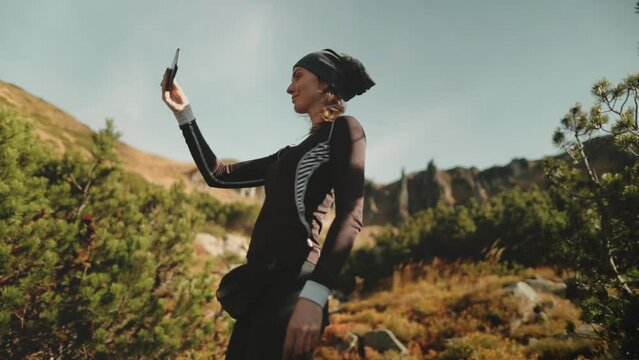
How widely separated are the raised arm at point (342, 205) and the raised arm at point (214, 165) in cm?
65

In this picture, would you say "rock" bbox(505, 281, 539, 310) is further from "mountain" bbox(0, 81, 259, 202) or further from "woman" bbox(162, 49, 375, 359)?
"mountain" bbox(0, 81, 259, 202)

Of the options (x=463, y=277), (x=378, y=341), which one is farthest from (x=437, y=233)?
(x=378, y=341)

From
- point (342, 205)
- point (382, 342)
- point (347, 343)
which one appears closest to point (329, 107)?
point (342, 205)

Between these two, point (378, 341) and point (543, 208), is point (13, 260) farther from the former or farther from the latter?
point (543, 208)

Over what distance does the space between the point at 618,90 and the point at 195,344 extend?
581 cm

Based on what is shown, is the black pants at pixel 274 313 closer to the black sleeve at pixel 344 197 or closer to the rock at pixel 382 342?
the black sleeve at pixel 344 197

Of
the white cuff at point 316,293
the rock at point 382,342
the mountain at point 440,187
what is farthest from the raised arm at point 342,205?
the mountain at point 440,187

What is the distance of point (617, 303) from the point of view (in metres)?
2.50

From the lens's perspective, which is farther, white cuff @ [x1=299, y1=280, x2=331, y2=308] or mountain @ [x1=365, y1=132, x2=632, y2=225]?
mountain @ [x1=365, y1=132, x2=632, y2=225]

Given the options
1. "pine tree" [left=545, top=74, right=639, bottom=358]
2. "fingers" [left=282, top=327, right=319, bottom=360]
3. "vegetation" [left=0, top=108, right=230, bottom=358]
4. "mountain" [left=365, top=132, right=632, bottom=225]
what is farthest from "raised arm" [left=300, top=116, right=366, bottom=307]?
"mountain" [left=365, top=132, right=632, bottom=225]

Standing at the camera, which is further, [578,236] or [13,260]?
[13,260]

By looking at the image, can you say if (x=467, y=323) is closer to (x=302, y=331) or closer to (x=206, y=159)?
(x=206, y=159)

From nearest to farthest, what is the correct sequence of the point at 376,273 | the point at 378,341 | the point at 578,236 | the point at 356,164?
the point at 356,164 < the point at 578,236 < the point at 378,341 < the point at 376,273

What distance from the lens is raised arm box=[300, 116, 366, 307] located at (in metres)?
1.07
